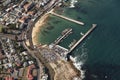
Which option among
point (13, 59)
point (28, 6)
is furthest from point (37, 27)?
point (13, 59)

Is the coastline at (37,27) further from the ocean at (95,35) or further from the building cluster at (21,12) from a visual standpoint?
the building cluster at (21,12)

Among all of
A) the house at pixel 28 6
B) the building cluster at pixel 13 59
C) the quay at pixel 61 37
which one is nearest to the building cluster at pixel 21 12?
the house at pixel 28 6

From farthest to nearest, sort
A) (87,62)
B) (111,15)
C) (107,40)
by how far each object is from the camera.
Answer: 1. (111,15)
2. (107,40)
3. (87,62)

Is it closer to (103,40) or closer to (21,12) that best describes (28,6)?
(21,12)

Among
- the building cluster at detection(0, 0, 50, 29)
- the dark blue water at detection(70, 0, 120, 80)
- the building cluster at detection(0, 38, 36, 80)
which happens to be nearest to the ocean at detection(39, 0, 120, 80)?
the dark blue water at detection(70, 0, 120, 80)

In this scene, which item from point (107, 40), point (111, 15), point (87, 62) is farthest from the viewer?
point (111, 15)

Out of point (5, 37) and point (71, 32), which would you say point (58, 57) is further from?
point (5, 37)

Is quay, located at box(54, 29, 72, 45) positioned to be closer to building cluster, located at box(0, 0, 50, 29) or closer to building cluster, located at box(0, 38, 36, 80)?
building cluster, located at box(0, 38, 36, 80)

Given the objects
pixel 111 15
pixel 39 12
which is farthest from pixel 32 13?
pixel 111 15
